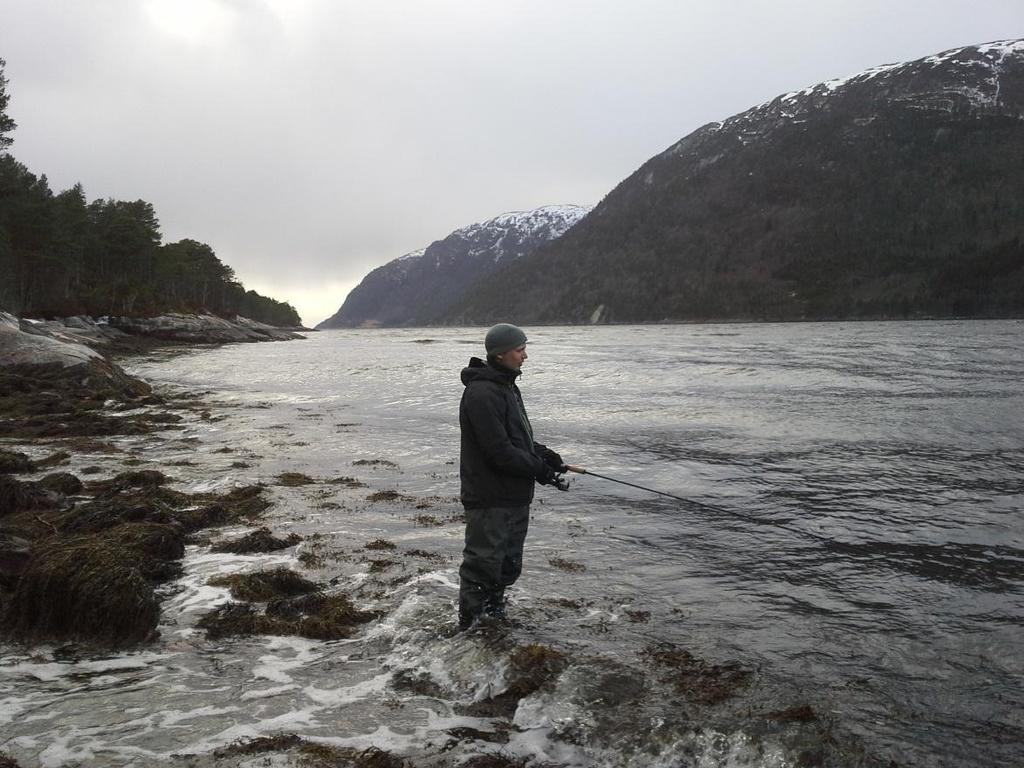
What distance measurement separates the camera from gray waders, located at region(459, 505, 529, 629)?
6.24m

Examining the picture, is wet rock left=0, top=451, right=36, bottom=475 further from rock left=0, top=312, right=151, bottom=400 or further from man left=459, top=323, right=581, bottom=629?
rock left=0, top=312, right=151, bottom=400

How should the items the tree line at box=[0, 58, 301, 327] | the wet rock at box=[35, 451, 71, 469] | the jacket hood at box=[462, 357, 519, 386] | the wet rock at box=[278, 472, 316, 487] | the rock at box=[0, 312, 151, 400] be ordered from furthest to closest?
the tree line at box=[0, 58, 301, 327] → the rock at box=[0, 312, 151, 400] → the wet rock at box=[35, 451, 71, 469] → the wet rock at box=[278, 472, 316, 487] → the jacket hood at box=[462, 357, 519, 386]

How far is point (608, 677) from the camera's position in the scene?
5.48m

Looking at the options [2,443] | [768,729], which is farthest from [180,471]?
[768,729]

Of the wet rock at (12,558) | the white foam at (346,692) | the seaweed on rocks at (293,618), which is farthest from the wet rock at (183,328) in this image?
the white foam at (346,692)

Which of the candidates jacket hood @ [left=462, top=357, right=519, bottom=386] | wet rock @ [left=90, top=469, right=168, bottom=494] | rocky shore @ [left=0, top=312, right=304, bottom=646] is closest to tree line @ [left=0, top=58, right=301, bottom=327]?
rocky shore @ [left=0, top=312, right=304, bottom=646]

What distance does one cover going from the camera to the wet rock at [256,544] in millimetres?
8523

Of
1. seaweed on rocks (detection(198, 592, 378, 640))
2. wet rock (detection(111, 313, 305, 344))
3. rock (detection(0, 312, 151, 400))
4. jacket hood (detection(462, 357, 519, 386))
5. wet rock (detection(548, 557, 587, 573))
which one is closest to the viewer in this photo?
jacket hood (detection(462, 357, 519, 386))

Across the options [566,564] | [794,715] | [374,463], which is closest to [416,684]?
[794,715]

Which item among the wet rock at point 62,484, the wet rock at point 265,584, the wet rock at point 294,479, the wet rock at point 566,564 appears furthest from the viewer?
the wet rock at point 294,479

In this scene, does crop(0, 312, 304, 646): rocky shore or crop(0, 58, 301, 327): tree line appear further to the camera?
crop(0, 58, 301, 327): tree line

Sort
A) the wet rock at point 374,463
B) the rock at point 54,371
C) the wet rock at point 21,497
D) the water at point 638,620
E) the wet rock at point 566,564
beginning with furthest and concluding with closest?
the rock at point 54,371 → the wet rock at point 374,463 → the wet rock at point 21,497 → the wet rock at point 566,564 → the water at point 638,620

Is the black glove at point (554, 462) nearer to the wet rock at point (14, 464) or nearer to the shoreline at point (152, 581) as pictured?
the shoreline at point (152, 581)

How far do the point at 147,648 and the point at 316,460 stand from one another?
28.9 feet
